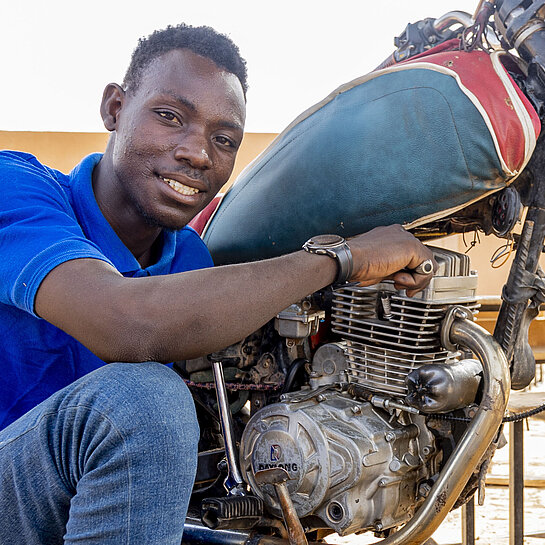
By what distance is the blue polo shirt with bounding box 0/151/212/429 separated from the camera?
1.10 meters

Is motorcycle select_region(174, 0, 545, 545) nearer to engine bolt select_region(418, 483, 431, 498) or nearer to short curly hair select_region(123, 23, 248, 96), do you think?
engine bolt select_region(418, 483, 431, 498)

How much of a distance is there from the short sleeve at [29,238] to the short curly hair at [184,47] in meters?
0.38

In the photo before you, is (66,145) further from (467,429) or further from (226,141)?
(467,429)

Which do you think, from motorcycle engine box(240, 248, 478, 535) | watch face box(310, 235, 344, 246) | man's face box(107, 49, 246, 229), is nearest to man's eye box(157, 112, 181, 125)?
man's face box(107, 49, 246, 229)

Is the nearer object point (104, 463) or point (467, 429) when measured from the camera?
point (104, 463)

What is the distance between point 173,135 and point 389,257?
51 centimetres

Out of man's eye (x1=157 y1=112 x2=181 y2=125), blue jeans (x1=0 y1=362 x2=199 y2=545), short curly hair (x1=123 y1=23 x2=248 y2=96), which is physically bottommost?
blue jeans (x1=0 y1=362 x2=199 y2=545)

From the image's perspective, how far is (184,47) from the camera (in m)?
1.47

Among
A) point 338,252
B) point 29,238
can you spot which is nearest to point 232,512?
point 338,252

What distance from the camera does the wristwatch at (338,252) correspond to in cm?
126

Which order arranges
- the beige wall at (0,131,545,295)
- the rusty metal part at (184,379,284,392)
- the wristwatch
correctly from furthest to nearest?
the beige wall at (0,131,545,295) → the rusty metal part at (184,379,284,392) → the wristwatch

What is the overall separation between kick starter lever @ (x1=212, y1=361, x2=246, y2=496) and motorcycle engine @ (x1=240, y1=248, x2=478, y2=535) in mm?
24

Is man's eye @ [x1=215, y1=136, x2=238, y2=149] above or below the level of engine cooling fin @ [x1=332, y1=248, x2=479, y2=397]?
above

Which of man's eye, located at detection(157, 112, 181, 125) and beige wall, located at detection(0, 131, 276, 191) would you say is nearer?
man's eye, located at detection(157, 112, 181, 125)
